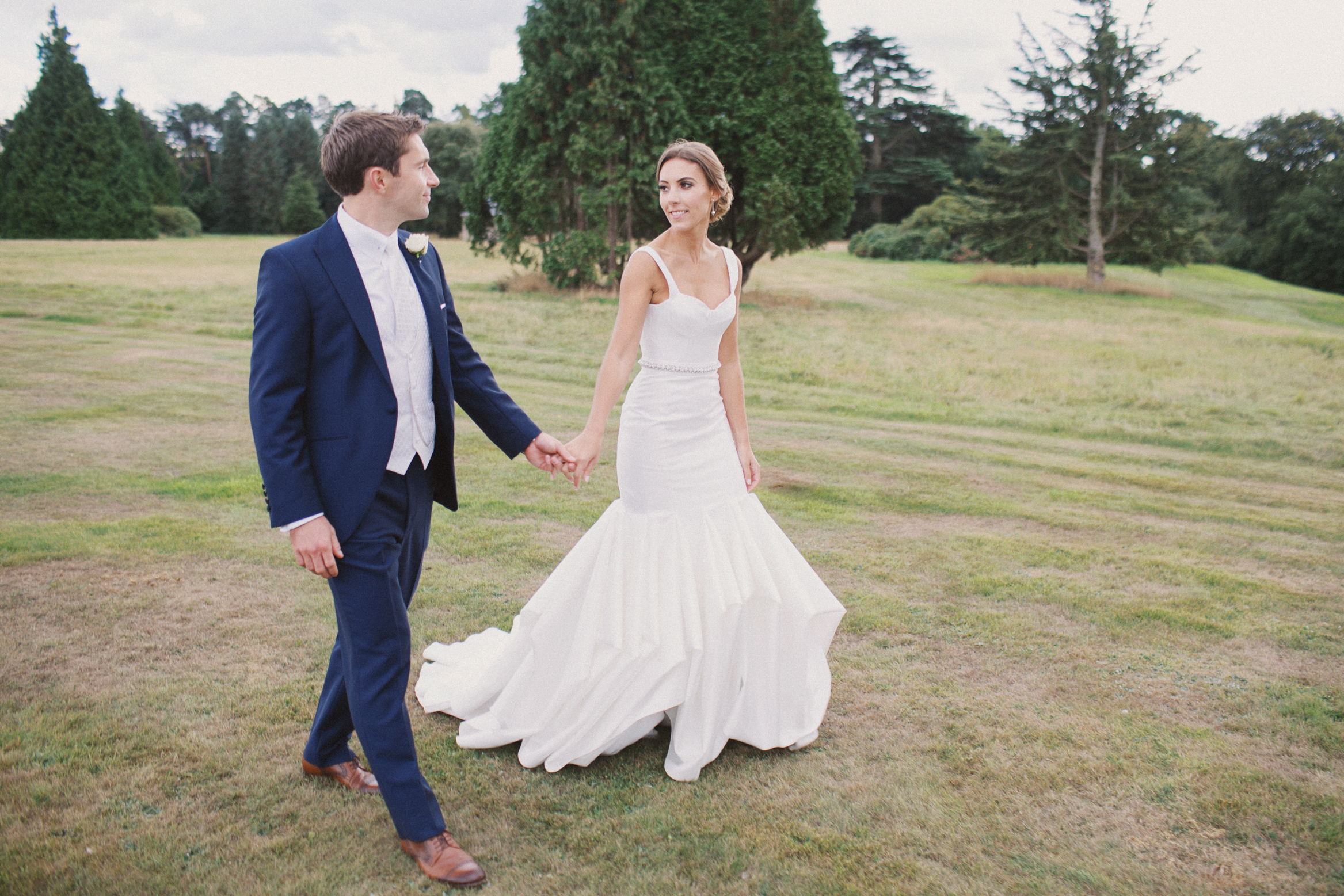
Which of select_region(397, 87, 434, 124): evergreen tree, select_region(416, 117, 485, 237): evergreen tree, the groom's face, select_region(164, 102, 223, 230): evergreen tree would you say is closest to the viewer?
the groom's face

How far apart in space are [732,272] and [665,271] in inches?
15.8

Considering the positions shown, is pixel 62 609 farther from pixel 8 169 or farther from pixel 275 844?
pixel 8 169

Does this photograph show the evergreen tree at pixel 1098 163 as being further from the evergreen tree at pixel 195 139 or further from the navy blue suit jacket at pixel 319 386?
the evergreen tree at pixel 195 139

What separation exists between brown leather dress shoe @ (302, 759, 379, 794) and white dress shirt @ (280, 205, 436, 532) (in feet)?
3.63

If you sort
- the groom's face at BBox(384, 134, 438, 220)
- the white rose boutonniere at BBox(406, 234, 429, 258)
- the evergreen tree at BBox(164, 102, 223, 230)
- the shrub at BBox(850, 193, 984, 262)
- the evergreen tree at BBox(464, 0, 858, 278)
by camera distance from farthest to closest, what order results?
the evergreen tree at BBox(164, 102, 223, 230), the shrub at BBox(850, 193, 984, 262), the evergreen tree at BBox(464, 0, 858, 278), the white rose boutonniere at BBox(406, 234, 429, 258), the groom's face at BBox(384, 134, 438, 220)

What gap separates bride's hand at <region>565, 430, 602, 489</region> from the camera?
3.43 m

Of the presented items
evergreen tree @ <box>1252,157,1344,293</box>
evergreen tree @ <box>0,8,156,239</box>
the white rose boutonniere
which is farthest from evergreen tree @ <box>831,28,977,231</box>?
the white rose boutonniere

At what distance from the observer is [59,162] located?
44375 millimetres

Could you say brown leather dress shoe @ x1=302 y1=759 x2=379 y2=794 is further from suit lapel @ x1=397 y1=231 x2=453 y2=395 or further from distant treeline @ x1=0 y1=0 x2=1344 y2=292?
distant treeline @ x1=0 y1=0 x2=1344 y2=292

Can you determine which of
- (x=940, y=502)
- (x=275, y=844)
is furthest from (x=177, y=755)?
(x=940, y=502)

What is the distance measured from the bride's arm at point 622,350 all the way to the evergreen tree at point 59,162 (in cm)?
5083

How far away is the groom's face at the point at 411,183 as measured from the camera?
8.84 feet

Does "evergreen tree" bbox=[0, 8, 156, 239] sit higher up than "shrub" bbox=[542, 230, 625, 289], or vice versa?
"evergreen tree" bbox=[0, 8, 156, 239]

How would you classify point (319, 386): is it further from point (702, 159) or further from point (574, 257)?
point (574, 257)
